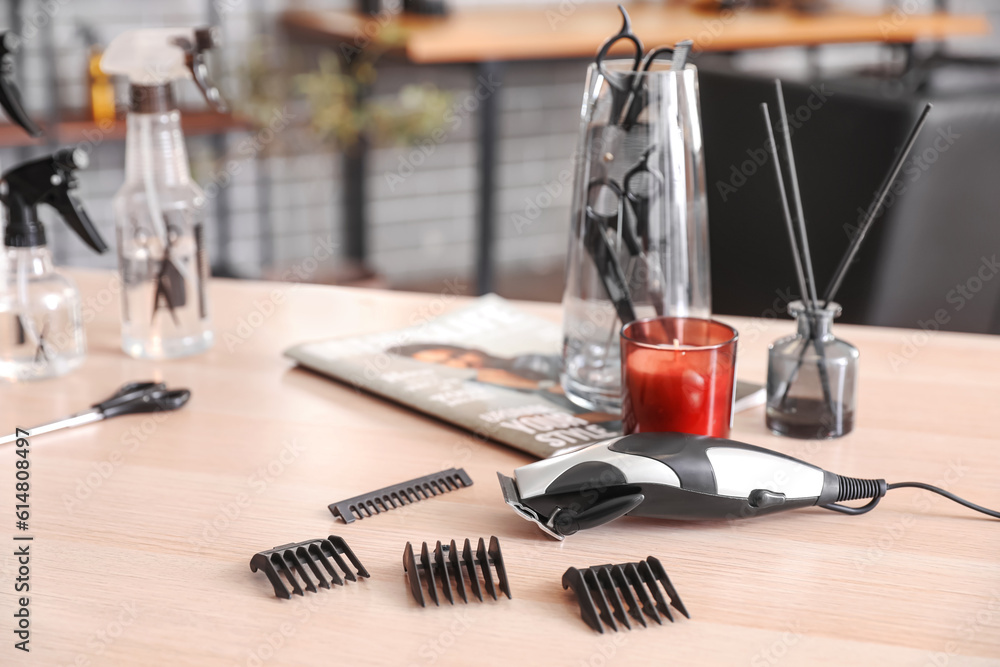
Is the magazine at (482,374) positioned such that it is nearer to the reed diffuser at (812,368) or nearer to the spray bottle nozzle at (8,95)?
the reed diffuser at (812,368)

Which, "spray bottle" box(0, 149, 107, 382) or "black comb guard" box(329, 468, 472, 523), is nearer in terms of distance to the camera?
"black comb guard" box(329, 468, 472, 523)

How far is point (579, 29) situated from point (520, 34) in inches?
8.7

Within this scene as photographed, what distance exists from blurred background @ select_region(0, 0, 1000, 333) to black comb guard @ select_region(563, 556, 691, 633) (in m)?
0.97

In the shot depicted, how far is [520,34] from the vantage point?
279 centimetres

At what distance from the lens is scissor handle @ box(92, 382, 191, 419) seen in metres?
0.78

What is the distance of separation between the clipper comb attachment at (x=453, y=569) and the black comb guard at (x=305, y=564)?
0.03 metres

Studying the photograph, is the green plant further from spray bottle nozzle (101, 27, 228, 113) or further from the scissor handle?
the scissor handle

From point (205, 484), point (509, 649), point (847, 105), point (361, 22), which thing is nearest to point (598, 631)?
point (509, 649)

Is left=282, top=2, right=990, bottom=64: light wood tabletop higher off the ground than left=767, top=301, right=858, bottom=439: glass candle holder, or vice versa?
left=282, top=2, right=990, bottom=64: light wood tabletop

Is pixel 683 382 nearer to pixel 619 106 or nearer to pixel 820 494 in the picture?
pixel 820 494

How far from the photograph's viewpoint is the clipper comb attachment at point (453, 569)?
0.53 meters

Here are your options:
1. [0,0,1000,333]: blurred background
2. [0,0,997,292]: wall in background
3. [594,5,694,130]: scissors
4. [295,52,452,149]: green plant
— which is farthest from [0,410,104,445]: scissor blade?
[295,52,452,149]: green plant

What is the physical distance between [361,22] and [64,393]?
2341mm

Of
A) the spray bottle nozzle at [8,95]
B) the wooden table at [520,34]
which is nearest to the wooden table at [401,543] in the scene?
the spray bottle nozzle at [8,95]
